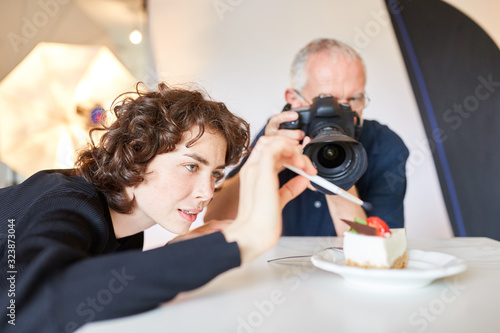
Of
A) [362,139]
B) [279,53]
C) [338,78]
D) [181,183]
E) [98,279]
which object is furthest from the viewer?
[279,53]

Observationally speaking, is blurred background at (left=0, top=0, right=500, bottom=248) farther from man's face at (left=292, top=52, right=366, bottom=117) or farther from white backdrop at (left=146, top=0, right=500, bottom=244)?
man's face at (left=292, top=52, right=366, bottom=117)

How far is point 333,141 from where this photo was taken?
912 millimetres

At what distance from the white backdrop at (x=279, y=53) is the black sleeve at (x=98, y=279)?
6.71 feet

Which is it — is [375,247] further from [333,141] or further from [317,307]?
[333,141]

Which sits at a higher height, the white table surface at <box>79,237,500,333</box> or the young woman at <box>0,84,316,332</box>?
the young woman at <box>0,84,316,332</box>

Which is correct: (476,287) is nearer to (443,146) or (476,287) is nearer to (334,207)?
(334,207)

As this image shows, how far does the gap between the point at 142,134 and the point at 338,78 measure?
725mm

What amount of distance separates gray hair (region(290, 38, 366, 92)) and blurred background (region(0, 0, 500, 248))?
1.06m

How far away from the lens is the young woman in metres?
0.51

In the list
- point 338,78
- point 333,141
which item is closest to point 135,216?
point 333,141

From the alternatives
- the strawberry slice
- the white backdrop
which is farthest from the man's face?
the white backdrop

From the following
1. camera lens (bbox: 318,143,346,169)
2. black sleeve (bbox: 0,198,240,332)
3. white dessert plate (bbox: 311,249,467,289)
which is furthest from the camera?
camera lens (bbox: 318,143,346,169)

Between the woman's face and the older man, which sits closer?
the woman's face

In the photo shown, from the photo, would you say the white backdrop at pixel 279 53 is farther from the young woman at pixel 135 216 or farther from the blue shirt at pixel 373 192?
the young woman at pixel 135 216
